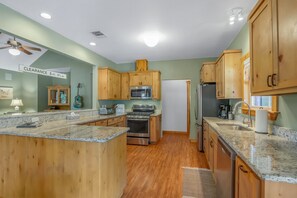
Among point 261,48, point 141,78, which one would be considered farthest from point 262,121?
point 141,78

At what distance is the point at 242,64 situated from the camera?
109 inches

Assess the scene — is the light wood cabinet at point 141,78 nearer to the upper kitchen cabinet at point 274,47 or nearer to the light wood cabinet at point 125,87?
the light wood cabinet at point 125,87

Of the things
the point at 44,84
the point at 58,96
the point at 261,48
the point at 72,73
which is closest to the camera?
the point at 261,48

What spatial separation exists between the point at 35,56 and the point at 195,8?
4.74 metres

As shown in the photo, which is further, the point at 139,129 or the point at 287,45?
the point at 139,129

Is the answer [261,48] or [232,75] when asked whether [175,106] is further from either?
[261,48]

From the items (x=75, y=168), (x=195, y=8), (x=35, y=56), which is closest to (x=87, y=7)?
(x=195, y=8)

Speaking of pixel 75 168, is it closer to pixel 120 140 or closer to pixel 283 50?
pixel 120 140

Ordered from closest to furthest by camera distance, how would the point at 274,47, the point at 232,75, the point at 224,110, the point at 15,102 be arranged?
the point at 274,47 → the point at 232,75 → the point at 224,110 → the point at 15,102

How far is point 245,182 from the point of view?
106 cm

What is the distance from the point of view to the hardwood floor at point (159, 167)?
2.16 meters

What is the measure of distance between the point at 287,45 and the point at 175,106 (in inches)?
204

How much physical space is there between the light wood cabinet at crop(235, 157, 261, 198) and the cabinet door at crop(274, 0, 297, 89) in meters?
0.67

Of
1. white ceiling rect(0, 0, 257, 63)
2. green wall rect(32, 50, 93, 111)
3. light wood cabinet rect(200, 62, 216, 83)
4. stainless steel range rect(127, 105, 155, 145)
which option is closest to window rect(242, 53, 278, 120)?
white ceiling rect(0, 0, 257, 63)
